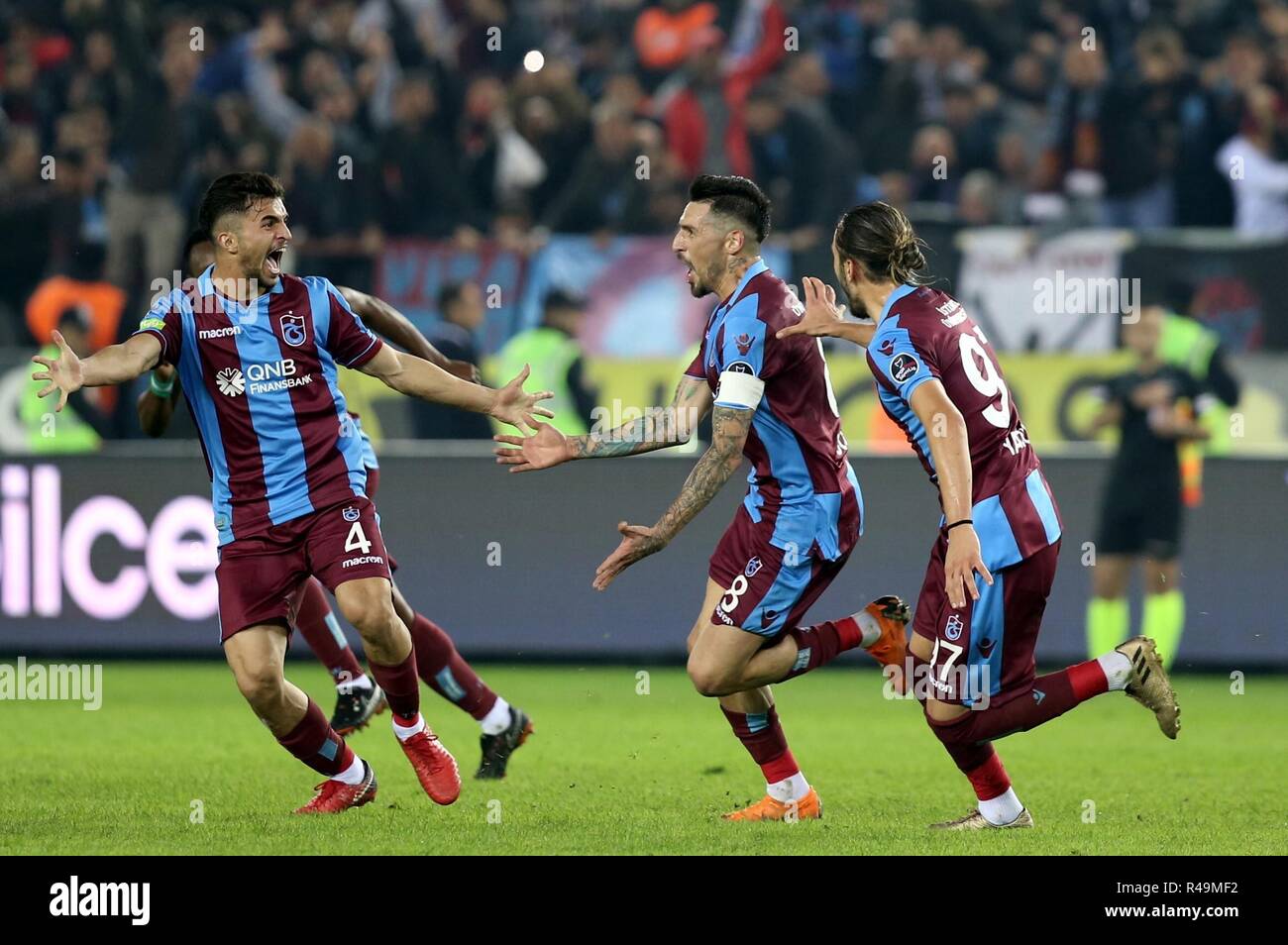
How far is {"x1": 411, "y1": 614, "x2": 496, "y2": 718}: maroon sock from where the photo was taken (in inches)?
298

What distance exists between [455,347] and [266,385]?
6.27 meters

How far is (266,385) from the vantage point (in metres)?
6.56

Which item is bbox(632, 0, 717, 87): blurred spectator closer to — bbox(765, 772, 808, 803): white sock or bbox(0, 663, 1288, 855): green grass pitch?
bbox(0, 663, 1288, 855): green grass pitch

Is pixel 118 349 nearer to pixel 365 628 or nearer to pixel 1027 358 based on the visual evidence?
pixel 365 628

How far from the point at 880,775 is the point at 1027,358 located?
5.67 meters

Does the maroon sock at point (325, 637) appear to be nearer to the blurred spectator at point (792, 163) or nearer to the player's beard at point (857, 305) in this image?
the player's beard at point (857, 305)

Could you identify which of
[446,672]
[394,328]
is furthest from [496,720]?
[394,328]

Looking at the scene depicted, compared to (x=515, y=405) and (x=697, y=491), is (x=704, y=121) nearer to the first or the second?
(x=515, y=405)

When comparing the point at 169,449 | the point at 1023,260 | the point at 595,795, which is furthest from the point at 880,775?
the point at 1023,260

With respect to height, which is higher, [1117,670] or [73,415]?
[73,415]

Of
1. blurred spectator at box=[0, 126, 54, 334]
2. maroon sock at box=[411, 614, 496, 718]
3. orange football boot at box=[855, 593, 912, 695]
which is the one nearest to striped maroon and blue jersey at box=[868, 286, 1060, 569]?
orange football boot at box=[855, 593, 912, 695]

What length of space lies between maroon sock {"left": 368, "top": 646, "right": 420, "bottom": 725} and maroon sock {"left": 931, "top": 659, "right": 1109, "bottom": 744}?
1873 millimetres

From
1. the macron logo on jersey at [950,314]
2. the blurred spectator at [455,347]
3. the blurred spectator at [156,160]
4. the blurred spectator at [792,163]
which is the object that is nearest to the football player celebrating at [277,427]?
the macron logo on jersey at [950,314]

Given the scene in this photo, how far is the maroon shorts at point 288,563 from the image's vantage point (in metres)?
6.54
